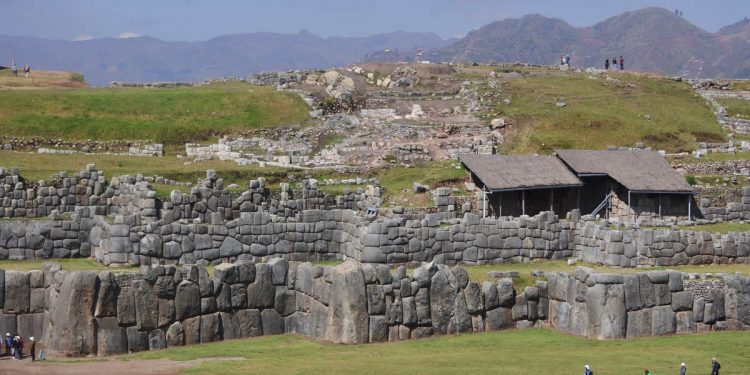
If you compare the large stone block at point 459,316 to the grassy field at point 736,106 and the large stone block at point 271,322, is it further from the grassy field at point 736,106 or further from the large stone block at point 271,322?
the grassy field at point 736,106

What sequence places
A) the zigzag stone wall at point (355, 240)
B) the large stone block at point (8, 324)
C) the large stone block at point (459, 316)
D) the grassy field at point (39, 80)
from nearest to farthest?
1. the large stone block at point (8, 324)
2. the large stone block at point (459, 316)
3. the zigzag stone wall at point (355, 240)
4. the grassy field at point (39, 80)

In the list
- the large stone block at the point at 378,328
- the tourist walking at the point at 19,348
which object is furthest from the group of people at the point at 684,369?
the tourist walking at the point at 19,348

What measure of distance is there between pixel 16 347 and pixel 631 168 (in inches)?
1120

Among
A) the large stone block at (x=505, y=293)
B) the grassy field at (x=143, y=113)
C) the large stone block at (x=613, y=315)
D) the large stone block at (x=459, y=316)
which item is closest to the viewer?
the large stone block at (x=613, y=315)

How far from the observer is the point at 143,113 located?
219 feet

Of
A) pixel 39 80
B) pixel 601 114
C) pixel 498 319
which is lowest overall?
pixel 498 319

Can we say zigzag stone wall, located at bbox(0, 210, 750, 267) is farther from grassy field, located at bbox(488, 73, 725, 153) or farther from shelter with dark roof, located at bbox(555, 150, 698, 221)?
grassy field, located at bbox(488, 73, 725, 153)

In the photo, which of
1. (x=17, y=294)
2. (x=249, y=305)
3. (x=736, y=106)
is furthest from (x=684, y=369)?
(x=736, y=106)

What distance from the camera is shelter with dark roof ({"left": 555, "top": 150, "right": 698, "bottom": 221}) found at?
48906 millimetres

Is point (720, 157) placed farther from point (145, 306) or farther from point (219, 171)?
point (145, 306)

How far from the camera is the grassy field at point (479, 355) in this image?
2802cm

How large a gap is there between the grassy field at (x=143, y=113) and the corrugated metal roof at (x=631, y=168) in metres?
21.7

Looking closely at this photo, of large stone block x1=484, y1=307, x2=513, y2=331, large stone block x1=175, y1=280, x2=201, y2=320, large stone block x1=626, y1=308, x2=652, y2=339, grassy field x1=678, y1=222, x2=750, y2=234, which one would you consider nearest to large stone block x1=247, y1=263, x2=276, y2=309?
large stone block x1=175, y1=280, x2=201, y2=320

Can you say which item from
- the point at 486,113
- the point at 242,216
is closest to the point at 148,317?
the point at 242,216
